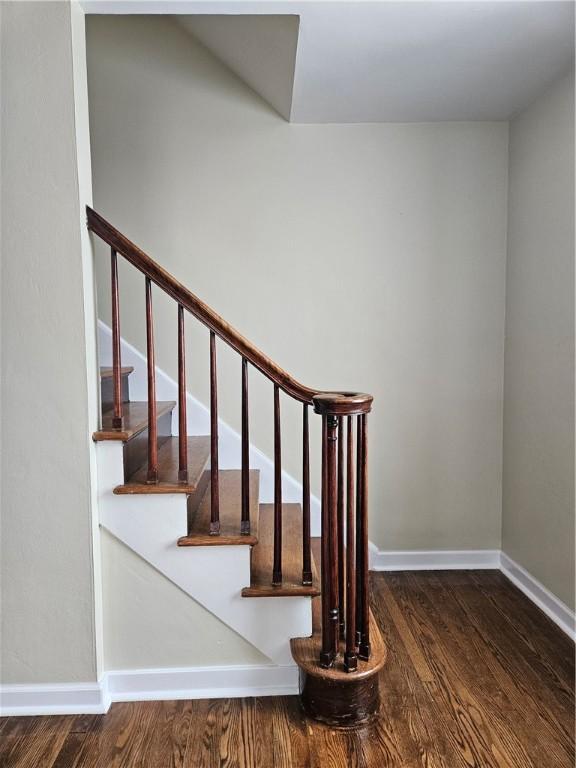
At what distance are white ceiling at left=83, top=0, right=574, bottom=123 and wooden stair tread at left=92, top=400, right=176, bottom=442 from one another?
1416 mm

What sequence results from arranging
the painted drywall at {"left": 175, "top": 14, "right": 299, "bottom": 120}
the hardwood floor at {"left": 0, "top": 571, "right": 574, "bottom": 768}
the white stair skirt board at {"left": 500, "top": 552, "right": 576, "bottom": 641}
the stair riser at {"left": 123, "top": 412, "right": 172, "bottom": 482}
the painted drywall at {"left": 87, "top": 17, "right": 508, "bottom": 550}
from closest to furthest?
the hardwood floor at {"left": 0, "top": 571, "right": 574, "bottom": 768}
the stair riser at {"left": 123, "top": 412, "right": 172, "bottom": 482}
the painted drywall at {"left": 175, "top": 14, "right": 299, "bottom": 120}
the white stair skirt board at {"left": 500, "top": 552, "right": 576, "bottom": 641}
the painted drywall at {"left": 87, "top": 17, "right": 508, "bottom": 550}

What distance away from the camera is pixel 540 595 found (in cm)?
279

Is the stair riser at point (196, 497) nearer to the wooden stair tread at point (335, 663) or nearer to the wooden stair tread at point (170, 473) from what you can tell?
the wooden stair tread at point (170, 473)

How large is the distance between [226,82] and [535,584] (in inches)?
112

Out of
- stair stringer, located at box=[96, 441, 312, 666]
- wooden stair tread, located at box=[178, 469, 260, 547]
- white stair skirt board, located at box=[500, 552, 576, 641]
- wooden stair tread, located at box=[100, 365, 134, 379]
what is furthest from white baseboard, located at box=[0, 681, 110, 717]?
white stair skirt board, located at box=[500, 552, 576, 641]

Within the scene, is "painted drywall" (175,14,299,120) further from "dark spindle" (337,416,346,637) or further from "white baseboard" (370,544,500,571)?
"white baseboard" (370,544,500,571)

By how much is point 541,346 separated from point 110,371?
6.39 ft

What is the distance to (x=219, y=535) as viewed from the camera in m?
2.14

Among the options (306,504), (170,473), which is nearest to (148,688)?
(170,473)

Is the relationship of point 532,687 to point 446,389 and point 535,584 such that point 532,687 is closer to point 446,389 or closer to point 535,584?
point 535,584

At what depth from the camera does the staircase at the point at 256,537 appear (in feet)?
6.46

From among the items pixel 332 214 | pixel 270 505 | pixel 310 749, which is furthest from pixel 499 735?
pixel 332 214

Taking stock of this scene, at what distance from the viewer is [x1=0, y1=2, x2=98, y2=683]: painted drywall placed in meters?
1.95

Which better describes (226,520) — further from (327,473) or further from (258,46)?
(258,46)
